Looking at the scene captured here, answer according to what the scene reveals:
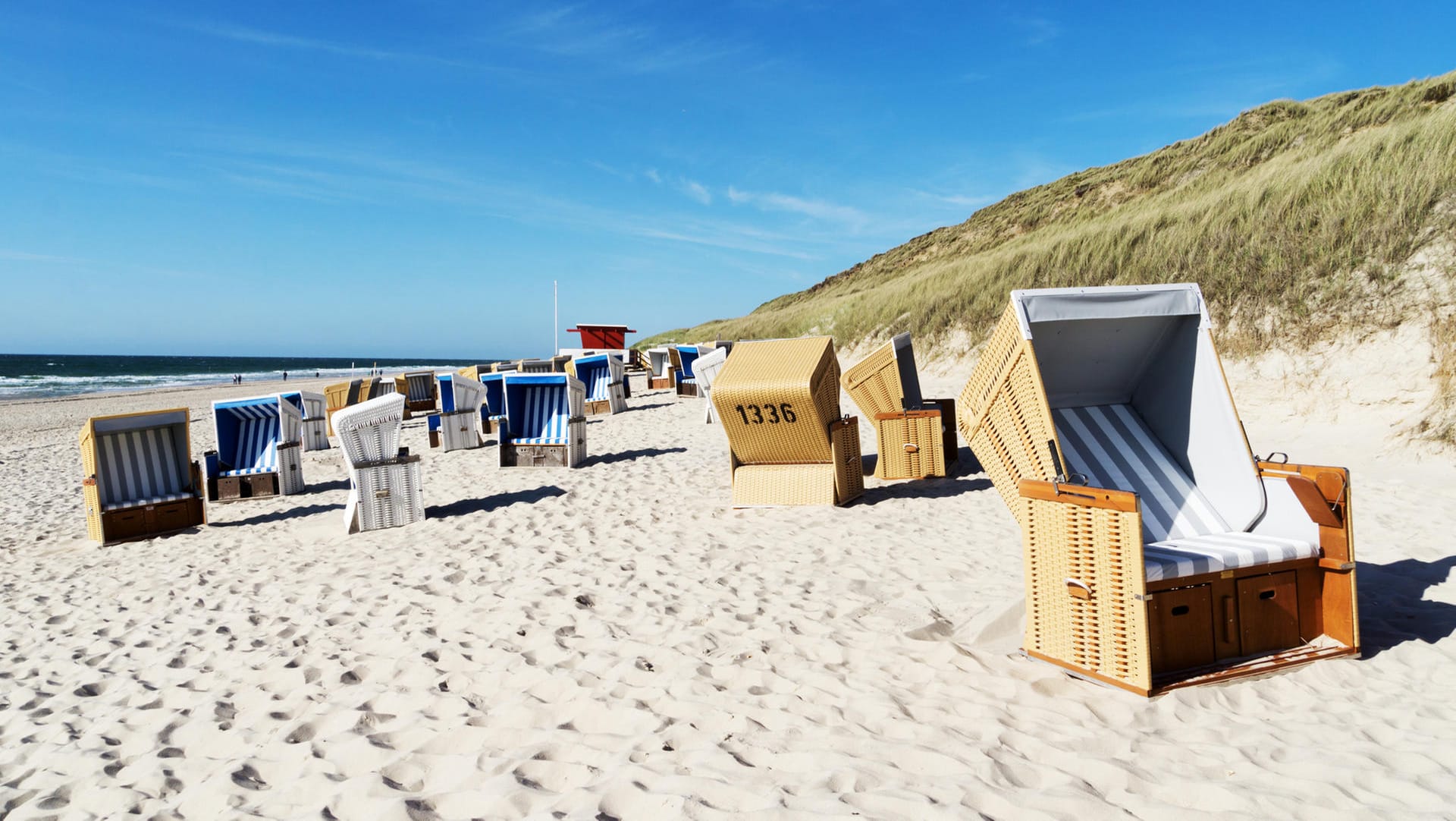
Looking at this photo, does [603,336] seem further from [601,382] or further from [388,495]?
[388,495]

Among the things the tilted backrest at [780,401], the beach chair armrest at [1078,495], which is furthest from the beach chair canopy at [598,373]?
the beach chair armrest at [1078,495]

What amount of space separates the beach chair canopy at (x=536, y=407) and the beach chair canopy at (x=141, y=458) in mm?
3695

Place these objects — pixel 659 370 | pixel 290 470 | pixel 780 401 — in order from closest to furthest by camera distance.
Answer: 1. pixel 780 401
2. pixel 290 470
3. pixel 659 370

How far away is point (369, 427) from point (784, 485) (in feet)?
12.9

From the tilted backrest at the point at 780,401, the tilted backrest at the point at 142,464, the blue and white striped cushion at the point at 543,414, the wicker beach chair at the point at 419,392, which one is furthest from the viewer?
the wicker beach chair at the point at 419,392

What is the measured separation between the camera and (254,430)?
10.0 m

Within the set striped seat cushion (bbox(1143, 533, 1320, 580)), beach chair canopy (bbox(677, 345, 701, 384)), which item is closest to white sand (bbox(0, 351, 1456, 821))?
striped seat cushion (bbox(1143, 533, 1320, 580))

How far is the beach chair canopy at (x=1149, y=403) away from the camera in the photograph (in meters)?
4.11

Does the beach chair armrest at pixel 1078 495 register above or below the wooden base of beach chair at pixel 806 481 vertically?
above

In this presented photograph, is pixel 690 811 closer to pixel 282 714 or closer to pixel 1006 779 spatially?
pixel 1006 779

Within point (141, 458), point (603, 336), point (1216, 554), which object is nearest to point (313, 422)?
point (141, 458)

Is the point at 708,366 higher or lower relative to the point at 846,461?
higher

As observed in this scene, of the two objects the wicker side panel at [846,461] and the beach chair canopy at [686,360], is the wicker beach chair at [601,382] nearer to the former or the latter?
the beach chair canopy at [686,360]

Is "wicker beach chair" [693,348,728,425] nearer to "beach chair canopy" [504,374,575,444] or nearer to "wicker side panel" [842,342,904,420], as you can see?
"beach chair canopy" [504,374,575,444]
